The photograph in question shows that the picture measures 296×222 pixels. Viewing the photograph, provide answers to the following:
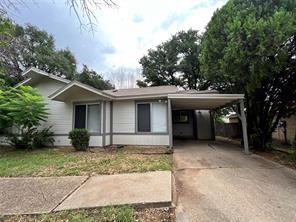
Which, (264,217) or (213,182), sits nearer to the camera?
(264,217)

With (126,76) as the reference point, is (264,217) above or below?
below

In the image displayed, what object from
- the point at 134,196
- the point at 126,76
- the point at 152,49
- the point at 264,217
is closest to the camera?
the point at 264,217

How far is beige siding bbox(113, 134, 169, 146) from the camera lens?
9.25 meters

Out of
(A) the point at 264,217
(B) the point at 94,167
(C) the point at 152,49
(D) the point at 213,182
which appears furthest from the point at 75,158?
(C) the point at 152,49

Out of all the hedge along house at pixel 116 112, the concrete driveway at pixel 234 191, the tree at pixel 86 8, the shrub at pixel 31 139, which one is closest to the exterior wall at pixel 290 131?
the hedge along house at pixel 116 112

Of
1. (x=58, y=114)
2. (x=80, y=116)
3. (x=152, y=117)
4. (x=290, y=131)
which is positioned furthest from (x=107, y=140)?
(x=290, y=131)

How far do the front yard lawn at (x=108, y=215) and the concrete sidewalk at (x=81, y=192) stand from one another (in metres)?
0.13

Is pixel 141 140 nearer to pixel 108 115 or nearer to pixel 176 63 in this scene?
pixel 108 115

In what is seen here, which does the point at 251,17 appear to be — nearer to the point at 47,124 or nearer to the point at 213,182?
the point at 213,182

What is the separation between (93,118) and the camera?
9.77 m

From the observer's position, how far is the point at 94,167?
5941 mm

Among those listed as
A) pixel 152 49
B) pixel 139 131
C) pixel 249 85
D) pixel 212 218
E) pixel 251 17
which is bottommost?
pixel 212 218

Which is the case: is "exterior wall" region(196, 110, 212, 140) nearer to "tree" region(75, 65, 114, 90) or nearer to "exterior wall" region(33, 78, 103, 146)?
"exterior wall" region(33, 78, 103, 146)

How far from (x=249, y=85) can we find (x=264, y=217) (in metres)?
6.10
